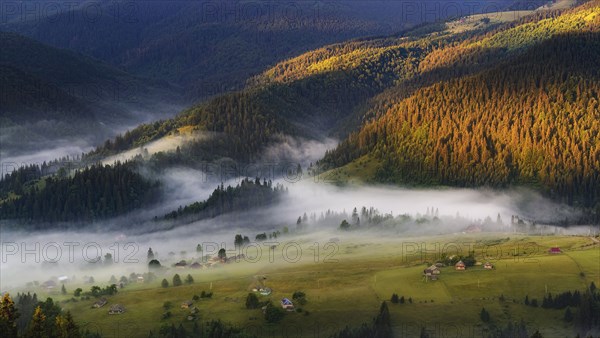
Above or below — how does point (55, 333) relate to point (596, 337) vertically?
above

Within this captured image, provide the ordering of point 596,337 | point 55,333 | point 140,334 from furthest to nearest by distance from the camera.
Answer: point 140,334 < point 596,337 < point 55,333

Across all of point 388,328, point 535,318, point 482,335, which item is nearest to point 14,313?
point 388,328

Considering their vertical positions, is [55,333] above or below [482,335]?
above

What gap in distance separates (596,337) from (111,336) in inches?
4924

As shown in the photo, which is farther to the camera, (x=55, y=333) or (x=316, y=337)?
(x=316, y=337)

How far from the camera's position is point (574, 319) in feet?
638

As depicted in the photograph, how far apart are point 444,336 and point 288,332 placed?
4113 centimetres

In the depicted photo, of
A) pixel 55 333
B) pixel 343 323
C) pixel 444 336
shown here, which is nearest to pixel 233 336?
pixel 343 323

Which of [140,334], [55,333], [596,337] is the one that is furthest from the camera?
[140,334]

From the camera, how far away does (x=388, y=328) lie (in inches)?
7569

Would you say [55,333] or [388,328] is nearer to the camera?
[55,333]

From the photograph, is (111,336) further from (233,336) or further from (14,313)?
(14,313)

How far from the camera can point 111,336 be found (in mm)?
195125

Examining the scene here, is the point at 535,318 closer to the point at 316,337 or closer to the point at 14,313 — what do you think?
the point at 316,337
